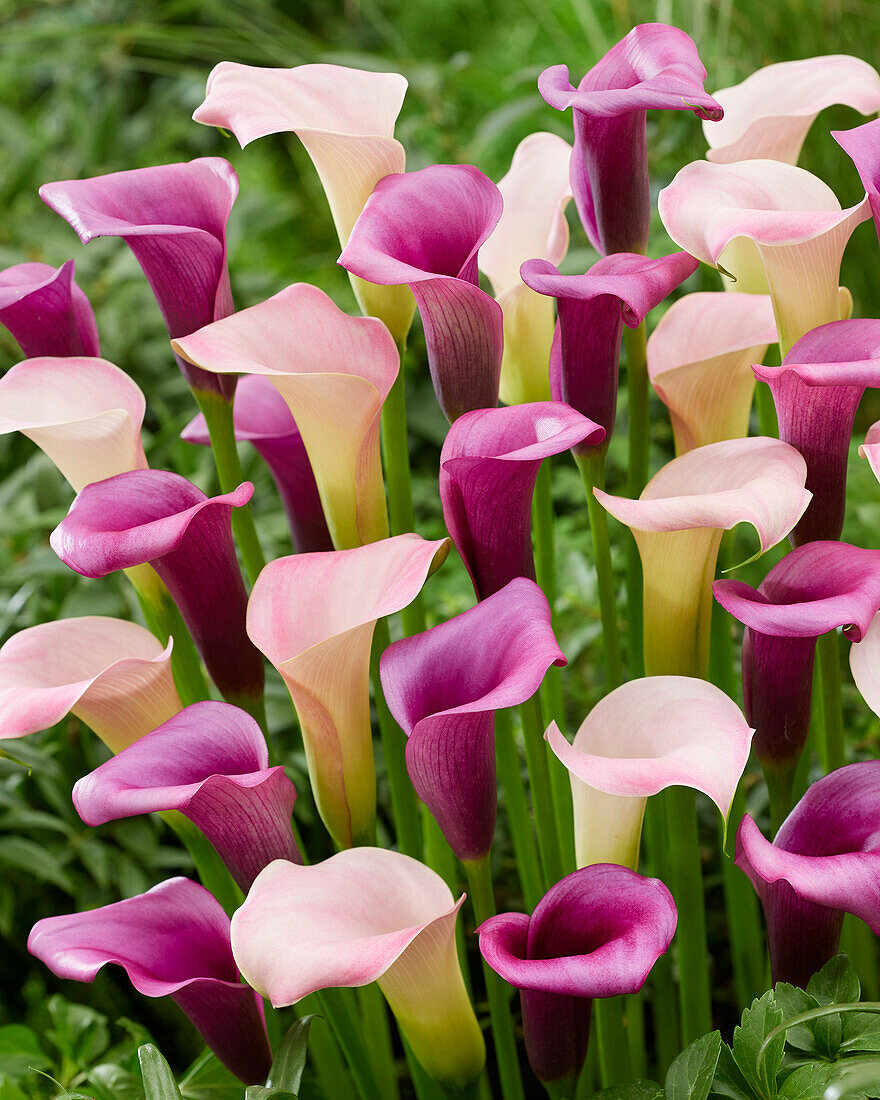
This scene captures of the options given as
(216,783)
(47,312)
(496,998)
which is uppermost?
(47,312)

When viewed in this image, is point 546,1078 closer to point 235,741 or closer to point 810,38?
point 235,741

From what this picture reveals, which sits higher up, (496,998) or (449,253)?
(449,253)

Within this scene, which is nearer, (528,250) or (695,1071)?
(695,1071)

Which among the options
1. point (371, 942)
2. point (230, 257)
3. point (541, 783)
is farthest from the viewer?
point (230, 257)

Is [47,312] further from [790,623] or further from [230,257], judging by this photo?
[230,257]


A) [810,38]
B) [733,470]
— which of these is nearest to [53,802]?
[733,470]

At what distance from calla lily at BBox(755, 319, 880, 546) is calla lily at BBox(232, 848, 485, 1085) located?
0.16m

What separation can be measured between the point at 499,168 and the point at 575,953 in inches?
47.2

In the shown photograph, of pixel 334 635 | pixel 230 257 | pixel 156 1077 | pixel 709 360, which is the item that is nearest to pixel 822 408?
pixel 709 360

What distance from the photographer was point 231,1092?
1.22 ft

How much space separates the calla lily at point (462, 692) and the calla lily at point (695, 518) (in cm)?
4

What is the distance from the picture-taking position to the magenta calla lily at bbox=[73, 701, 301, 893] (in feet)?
0.85

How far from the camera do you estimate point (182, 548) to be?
30cm

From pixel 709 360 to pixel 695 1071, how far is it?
0.71 ft
